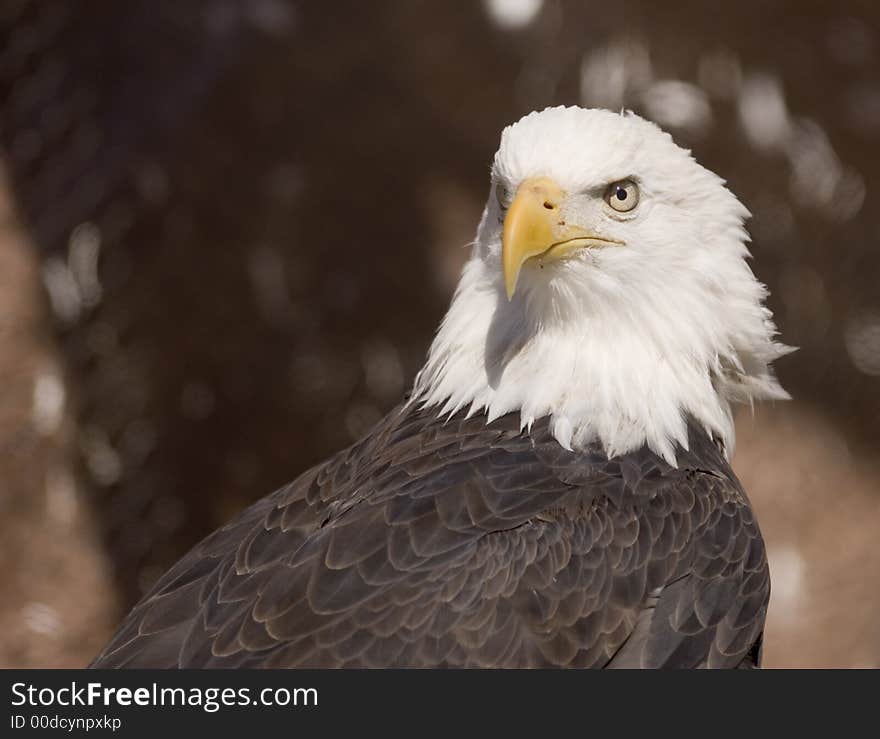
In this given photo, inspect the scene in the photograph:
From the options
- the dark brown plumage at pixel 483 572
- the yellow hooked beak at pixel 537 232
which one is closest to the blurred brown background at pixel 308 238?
the dark brown plumage at pixel 483 572

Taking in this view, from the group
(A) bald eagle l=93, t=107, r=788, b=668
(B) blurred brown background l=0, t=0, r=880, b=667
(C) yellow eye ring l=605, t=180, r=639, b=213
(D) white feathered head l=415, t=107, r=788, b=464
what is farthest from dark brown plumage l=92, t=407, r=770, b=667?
(B) blurred brown background l=0, t=0, r=880, b=667

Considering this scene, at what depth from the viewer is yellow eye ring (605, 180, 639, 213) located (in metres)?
2.90

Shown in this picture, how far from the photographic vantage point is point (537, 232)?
277cm

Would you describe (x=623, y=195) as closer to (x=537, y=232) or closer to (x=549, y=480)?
(x=537, y=232)

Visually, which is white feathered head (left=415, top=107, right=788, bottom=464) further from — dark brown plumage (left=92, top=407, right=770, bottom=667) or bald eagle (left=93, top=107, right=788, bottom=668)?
dark brown plumage (left=92, top=407, right=770, bottom=667)

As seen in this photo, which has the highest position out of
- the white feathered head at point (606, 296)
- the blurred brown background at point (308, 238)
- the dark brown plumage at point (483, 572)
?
the blurred brown background at point (308, 238)

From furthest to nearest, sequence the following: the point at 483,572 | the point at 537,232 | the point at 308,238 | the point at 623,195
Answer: the point at 308,238
the point at 623,195
the point at 537,232
the point at 483,572

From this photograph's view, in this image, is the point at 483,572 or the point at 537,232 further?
the point at 537,232

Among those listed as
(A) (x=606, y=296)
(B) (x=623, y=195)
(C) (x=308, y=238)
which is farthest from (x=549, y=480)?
(C) (x=308, y=238)

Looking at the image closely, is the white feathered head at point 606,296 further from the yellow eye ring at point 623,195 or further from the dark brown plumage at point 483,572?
the dark brown plumage at point 483,572

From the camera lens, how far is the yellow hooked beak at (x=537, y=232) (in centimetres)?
272

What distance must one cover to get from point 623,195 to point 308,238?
6.68 feet

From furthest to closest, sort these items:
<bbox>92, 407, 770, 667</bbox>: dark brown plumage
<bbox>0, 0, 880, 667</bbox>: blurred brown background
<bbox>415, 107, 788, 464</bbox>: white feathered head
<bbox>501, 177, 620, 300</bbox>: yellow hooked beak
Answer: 1. <bbox>0, 0, 880, 667</bbox>: blurred brown background
2. <bbox>415, 107, 788, 464</bbox>: white feathered head
3. <bbox>501, 177, 620, 300</bbox>: yellow hooked beak
4. <bbox>92, 407, 770, 667</bbox>: dark brown plumage

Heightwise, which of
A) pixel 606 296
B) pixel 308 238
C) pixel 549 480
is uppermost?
pixel 308 238
